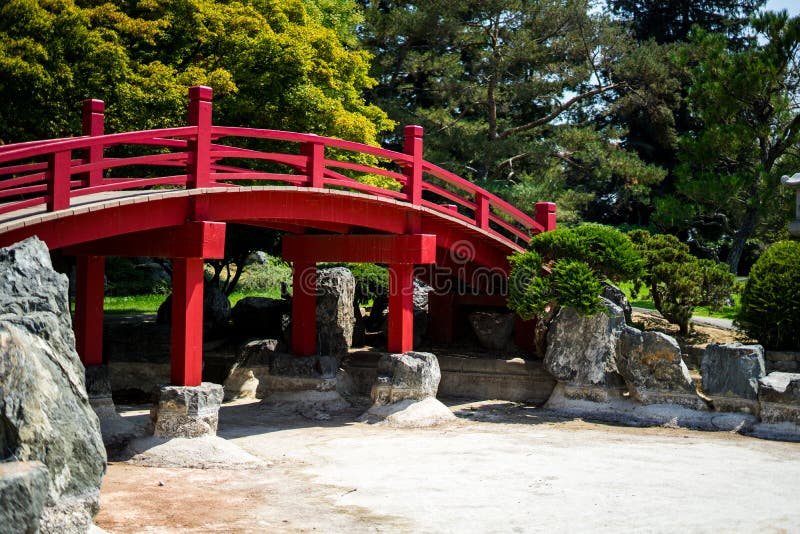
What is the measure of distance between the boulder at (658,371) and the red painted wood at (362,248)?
395 cm

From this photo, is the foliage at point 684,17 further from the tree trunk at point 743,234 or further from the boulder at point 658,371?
the boulder at point 658,371

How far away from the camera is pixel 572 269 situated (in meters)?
17.2

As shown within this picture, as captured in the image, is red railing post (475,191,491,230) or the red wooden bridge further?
red railing post (475,191,491,230)

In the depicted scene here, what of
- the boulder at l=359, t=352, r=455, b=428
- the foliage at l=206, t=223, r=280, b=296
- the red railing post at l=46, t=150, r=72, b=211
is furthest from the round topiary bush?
the red railing post at l=46, t=150, r=72, b=211

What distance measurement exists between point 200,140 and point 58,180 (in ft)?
7.54

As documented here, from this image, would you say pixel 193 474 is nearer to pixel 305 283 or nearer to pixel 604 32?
pixel 305 283

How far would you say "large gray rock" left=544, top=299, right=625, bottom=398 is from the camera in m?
17.4

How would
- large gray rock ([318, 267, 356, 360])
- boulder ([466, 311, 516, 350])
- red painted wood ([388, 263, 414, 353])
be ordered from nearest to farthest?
red painted wood ([388, 263, 414, 353]) < large gray rock ([318, 267, 356, 360]) < boulder ([466, 311, 516, 350])

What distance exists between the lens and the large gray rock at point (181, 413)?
13.3 metres

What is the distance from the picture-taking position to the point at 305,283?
18.4m

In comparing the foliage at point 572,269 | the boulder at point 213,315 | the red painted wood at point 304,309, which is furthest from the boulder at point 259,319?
the foliage at point 572,269

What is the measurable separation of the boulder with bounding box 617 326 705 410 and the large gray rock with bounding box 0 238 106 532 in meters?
10.8

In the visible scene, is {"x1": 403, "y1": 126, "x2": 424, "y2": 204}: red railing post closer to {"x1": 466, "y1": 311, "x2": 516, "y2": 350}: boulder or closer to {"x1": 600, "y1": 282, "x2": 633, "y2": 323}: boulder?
{"x1": 466, "y1": 311, "x2": 516, "y2": 350}: boulder

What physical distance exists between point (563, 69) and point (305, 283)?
1428 cm
